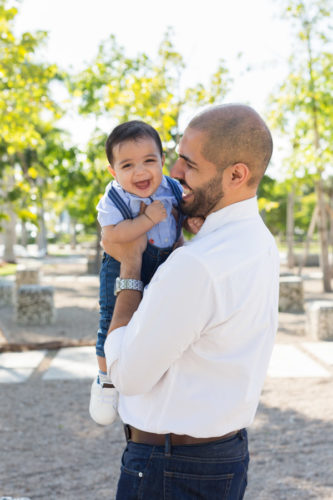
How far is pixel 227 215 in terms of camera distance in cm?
158

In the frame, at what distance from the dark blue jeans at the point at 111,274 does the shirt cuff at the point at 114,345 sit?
386 mm

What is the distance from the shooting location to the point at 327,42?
12.8 m

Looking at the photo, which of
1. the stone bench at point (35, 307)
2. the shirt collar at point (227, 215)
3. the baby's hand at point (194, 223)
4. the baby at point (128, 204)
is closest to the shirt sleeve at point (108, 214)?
the baby at point (128, 204)

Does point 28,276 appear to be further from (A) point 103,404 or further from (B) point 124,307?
(B) point 124,307

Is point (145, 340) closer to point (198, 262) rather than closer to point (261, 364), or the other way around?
point (198, 262)

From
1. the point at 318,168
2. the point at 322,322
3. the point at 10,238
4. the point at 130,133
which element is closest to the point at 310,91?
the point at 318,168

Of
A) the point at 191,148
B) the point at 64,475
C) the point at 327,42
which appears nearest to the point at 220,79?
the point at 327,42

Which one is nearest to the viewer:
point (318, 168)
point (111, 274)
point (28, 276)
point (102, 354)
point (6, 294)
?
point (111, 274)

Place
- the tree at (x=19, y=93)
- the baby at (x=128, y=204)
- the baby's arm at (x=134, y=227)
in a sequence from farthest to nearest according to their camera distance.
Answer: the tree at (x=19, y=93), the baby at (x=128, y=204), the baby's arm at (x=134, y=227)

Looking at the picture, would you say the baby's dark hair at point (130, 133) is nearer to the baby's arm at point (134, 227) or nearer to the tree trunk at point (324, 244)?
the baby's arm at point (134, 227)

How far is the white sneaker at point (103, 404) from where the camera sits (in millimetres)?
2062

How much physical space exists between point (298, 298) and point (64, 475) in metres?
7.83

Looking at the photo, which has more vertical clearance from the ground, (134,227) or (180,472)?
(134,227)

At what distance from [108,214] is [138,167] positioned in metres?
0.20
